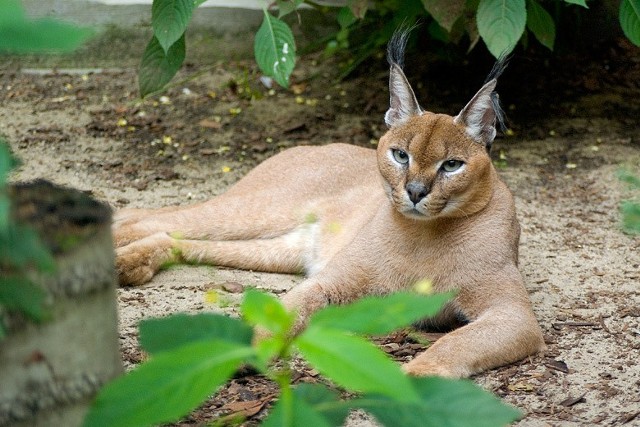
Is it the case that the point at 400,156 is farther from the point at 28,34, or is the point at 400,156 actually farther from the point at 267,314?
the point at 28,34

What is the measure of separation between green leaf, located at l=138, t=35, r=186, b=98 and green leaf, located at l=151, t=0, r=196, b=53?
0.47 m

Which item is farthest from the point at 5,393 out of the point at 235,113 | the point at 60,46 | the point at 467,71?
the point at 467,71

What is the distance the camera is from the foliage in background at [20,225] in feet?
4.54

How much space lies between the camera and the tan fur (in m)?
3.81

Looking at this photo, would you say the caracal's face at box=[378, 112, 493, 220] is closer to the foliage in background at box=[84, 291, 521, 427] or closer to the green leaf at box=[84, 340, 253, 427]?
the foliage in background at box=[84, 291, 521, 427]

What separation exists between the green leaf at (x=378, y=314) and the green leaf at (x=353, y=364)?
29 mm

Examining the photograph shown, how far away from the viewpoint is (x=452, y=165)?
13.0 ft

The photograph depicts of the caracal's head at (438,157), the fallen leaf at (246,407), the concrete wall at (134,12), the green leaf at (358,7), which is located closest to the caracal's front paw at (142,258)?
the caracal's head at (438,157)

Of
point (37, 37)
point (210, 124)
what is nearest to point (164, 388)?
point (37, 37)

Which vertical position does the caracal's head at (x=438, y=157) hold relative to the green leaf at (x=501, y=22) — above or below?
below

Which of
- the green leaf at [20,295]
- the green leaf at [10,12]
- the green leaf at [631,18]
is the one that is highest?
the green leaf at [10,12]

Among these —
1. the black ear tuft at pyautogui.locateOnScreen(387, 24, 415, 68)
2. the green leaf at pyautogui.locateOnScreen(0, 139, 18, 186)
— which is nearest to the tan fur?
the black ear tuft at pyautogui.locateOnScreen(387, 24, 415, 68)

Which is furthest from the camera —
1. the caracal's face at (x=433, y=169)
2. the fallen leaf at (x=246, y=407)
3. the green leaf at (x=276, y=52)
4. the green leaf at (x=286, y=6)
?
the green leaf at (x=286, y=6)

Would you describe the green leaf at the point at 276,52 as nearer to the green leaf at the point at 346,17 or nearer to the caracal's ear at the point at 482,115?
the green leaf at the point at 346,17
